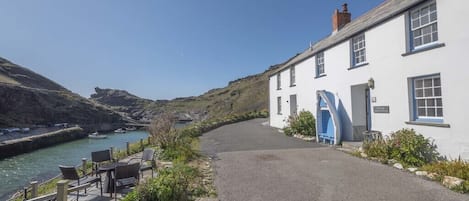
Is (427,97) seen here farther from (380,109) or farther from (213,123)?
(213,123)

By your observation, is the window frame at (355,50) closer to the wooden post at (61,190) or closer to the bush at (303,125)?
the bush at (303,125)

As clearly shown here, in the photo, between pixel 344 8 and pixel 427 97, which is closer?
pixel 427 97

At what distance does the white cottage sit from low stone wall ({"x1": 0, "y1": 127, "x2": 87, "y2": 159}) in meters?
37.2

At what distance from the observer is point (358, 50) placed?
40.3ft

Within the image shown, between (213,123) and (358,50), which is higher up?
(358,50)

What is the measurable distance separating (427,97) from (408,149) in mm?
1886

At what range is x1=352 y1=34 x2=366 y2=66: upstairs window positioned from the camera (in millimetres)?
11965

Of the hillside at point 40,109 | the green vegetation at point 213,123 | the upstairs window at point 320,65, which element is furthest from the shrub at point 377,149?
the hillside at point 40,109

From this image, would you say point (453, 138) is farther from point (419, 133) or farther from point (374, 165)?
point (374, 165)

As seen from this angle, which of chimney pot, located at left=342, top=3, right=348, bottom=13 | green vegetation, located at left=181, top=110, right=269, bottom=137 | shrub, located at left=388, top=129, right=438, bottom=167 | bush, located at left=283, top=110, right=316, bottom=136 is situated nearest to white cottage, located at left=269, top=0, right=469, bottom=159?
shrub, located at left=388, top=129, right=438, bottom=167

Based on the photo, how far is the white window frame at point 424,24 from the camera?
8.38 metres

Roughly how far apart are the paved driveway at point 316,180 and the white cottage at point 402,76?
211 cm

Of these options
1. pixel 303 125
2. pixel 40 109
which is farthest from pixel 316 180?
pixel 40 109

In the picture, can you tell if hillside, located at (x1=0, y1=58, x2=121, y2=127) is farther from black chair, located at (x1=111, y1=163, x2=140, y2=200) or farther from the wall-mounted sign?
the wall-mounted sign
